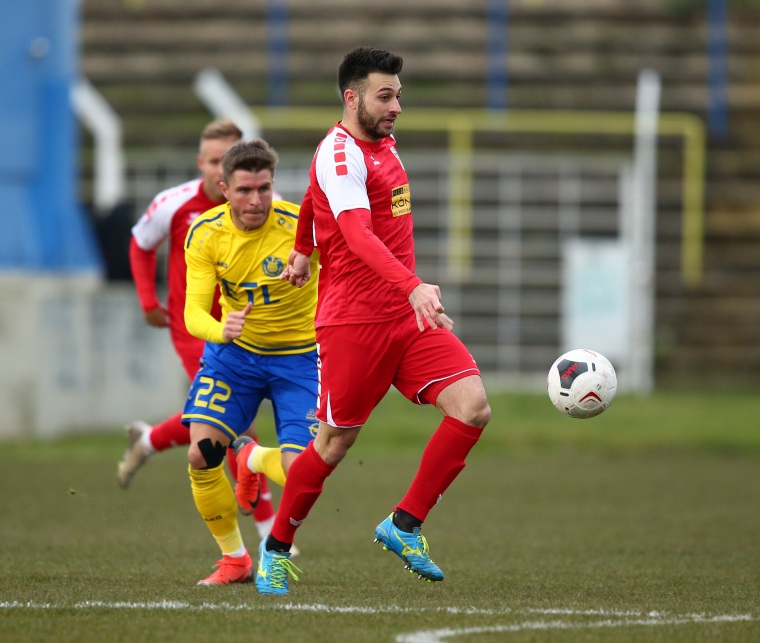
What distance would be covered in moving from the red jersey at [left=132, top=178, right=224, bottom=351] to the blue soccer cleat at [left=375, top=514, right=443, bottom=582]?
2.38m

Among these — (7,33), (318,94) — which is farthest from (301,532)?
(318,94)

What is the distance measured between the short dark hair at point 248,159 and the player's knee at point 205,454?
1.20 metres

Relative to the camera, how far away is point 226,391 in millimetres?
6488

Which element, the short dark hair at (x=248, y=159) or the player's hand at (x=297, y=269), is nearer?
the player's hand at (x=297, y=269)

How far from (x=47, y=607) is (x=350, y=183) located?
2049mm

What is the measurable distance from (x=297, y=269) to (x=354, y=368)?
580mm

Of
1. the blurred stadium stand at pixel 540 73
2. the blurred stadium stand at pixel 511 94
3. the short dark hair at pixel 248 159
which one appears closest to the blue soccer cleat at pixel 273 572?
the short dark hair at pixel 248 159

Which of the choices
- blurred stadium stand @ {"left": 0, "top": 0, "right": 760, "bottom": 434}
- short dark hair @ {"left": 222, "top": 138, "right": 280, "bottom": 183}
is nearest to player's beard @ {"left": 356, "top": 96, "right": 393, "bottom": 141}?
short dark hair @ {"left": 222, "top": 138, "right": 280, "bottom": 183}

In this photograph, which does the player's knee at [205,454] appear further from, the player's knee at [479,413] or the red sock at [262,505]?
the player's knee at [479,413]

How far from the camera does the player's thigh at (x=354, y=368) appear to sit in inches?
230

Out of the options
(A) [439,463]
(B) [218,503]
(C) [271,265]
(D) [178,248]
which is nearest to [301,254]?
(C) [271,265]

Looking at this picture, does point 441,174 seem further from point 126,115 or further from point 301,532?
point 301,532

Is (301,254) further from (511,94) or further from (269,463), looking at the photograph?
(511,94)

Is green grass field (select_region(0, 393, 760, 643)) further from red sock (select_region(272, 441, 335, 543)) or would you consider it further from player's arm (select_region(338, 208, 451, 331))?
player's arm (select_region(338, 208, 451, 331))
